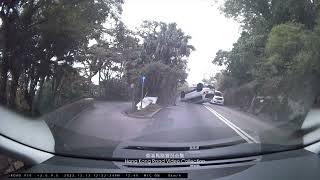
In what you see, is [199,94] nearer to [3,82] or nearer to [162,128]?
[162,128]

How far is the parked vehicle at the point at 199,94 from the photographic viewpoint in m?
3.33

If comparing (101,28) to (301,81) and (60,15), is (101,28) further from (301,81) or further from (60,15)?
(301,81)

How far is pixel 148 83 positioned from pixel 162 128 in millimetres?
498

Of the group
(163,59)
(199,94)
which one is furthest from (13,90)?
(199,94)

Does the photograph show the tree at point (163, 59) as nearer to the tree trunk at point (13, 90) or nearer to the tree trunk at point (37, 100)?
the tree trunk at point (37, 100)

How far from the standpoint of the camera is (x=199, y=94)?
11.0 feet

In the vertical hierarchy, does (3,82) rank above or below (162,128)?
above

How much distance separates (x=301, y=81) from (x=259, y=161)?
715 mm

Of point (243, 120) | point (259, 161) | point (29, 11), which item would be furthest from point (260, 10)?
point (29, 11)

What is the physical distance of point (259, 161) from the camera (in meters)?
3.00

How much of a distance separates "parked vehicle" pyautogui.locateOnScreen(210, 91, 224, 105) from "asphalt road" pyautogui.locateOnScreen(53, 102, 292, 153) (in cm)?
17
